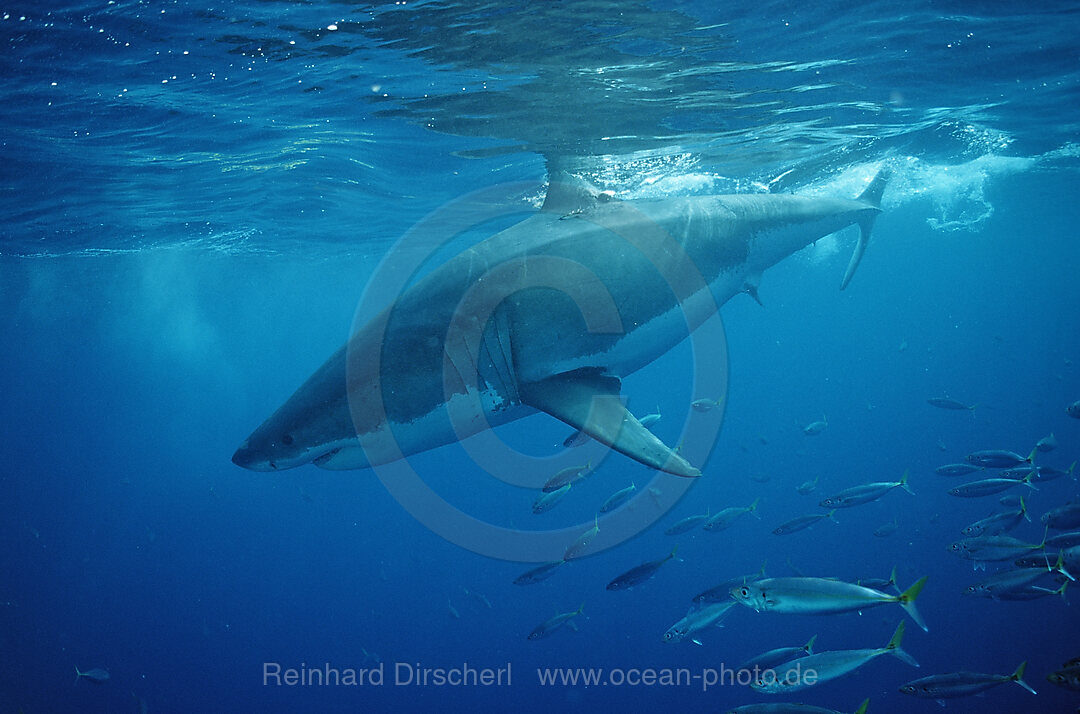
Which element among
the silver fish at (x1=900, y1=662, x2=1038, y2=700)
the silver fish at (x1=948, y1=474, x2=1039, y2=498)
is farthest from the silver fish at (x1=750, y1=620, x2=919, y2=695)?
the silver fish at (x1=948, y1=474, x2=1039, y2=498)

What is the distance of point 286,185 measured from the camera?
14688 millimetres

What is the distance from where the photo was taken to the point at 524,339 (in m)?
3.94

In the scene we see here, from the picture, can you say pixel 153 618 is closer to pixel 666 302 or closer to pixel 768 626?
pixel 768 626

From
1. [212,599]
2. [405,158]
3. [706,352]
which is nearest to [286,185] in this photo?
[405,158]

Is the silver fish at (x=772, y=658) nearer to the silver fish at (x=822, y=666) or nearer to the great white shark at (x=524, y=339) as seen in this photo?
the silver fish at (x=822, y=666)

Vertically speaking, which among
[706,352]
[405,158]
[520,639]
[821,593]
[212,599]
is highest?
[405,158]

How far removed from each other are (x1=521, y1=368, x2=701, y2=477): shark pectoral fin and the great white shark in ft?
0.04

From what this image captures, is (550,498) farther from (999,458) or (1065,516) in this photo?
(999,458)

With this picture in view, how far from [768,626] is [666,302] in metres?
18.6

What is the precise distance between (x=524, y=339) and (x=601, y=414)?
2.58ft

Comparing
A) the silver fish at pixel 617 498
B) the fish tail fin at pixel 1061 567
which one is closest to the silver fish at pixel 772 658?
the fish tail fin at pixel 1061 567

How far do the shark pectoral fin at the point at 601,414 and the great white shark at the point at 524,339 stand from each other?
0.04 ft

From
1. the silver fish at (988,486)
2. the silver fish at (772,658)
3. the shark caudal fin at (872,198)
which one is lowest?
the silver fish at (772,658)

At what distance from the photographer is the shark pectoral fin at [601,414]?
11.1ft
